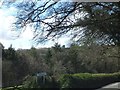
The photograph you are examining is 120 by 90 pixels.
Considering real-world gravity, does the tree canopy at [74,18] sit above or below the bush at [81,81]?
above

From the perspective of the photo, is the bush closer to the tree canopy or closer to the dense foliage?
the dense foliage

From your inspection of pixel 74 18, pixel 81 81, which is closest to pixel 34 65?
pixel 81 81

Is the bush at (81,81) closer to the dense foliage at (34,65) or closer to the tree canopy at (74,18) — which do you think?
the dense foliage at (34,65)

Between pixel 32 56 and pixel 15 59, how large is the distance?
8.01 m

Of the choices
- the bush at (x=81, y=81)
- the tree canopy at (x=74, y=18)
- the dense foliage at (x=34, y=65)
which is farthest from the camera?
the dense foliage at (x=34, y=65)

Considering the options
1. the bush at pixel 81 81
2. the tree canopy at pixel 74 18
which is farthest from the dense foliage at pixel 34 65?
the tree canopy at pixel 74 18

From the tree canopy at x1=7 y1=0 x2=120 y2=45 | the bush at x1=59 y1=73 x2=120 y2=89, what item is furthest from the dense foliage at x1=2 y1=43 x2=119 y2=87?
the tree canopy at x1=7 y1=0 x2=120 y2=45

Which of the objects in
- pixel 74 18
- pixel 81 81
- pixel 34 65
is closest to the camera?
pixel 74 18

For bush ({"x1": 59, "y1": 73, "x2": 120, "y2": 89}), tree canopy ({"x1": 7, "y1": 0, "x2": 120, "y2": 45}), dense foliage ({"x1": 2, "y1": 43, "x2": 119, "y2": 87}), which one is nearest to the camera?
tree canopy ({"x1": 7, "y1": 0, "x2": 120, "y2": 45})

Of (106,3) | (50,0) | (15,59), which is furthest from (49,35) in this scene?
(15,59)

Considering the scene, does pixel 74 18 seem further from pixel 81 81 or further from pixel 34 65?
pixel 34 65

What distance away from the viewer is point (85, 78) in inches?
1592

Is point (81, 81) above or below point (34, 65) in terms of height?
below

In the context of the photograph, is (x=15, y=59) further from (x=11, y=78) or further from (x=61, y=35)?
(x=61, y=35)
